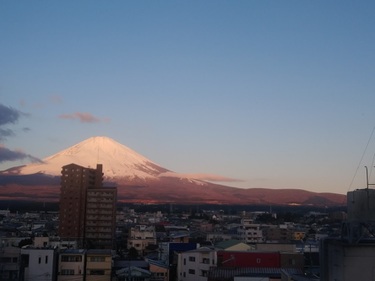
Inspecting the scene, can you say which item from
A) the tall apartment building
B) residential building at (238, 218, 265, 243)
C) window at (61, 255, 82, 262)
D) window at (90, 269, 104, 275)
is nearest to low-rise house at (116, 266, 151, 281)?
window at (90, 269, 104, 275)

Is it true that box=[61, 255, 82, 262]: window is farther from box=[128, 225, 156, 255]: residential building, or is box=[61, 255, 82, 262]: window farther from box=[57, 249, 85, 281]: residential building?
box=[128, 225, 156, 255]: residential building

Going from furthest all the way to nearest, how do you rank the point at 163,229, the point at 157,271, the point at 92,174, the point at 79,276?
the point at 163,229, the point at 92,174, the point at 157,271, the point at 79,276

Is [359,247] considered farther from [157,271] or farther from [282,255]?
[157,271]

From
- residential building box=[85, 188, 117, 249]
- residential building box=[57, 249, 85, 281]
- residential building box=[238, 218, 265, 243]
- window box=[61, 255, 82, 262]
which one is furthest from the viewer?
residential building box=[238, 218, 265, 243]

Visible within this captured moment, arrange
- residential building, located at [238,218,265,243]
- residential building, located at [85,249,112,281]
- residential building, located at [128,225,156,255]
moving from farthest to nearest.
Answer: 1. residential building, located at [238,218,265,243]
2. residential building, located at [128,225,156,255]
3. residential building, located at [85,249,112,281]

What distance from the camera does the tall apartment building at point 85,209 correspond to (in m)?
37.0

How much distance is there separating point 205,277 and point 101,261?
12.6ft

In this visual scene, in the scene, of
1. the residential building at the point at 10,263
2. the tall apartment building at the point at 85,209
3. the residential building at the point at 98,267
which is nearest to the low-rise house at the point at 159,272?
the residential building at the point at 98,267

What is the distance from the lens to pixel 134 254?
1175 inches

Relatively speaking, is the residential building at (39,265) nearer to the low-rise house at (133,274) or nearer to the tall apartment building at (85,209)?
the low-rise house at (133,274)

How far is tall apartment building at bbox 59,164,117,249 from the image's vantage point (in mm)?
37000

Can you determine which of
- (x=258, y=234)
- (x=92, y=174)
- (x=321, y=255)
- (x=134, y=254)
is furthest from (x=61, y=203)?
(x=321, y=255)

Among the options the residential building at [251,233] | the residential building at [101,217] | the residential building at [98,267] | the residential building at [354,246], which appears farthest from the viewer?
the residential building at [251,233]

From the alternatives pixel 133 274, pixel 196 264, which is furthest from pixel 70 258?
pixel 196 264
